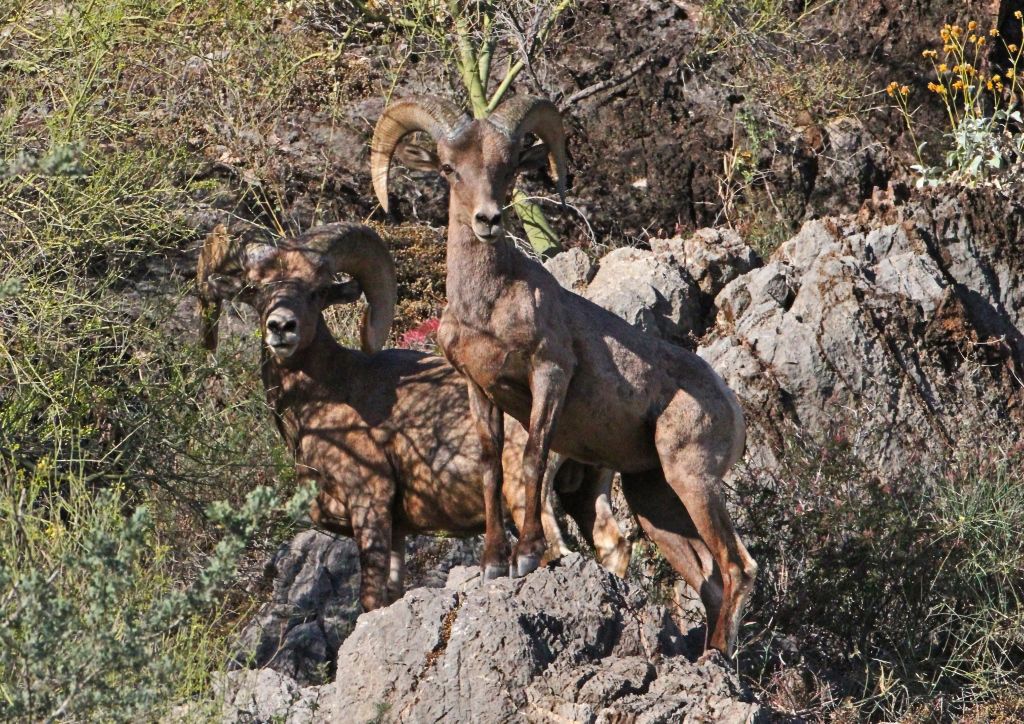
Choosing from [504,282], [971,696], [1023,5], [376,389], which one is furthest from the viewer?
[1023,5]

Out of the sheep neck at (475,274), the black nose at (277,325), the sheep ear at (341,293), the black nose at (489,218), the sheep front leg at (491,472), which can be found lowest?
the sheep front leg at (491,472)

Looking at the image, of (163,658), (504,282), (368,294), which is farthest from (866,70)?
(163,658)

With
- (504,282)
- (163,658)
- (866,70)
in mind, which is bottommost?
(163,658)

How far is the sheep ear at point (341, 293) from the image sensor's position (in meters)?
11.1

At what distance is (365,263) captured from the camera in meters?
11.4

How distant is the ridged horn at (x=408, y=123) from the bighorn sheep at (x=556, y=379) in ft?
0.03

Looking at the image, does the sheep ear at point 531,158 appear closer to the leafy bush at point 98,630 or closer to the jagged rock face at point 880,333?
the leafy bush at point 98,630

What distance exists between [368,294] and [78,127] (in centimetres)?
218

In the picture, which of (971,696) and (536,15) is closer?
(971,696)

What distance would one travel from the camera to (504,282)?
9.23 meters

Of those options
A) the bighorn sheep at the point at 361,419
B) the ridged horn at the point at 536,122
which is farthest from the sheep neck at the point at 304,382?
the ridged horn at the point at 536,122

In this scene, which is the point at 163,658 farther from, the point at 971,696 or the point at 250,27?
the point at 250,27

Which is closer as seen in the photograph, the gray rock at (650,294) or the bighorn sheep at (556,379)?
the bighorn sheep at (556,379)

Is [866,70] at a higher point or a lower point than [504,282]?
higher
